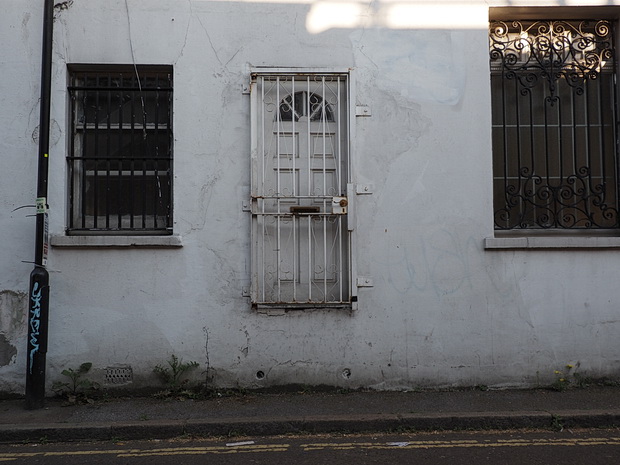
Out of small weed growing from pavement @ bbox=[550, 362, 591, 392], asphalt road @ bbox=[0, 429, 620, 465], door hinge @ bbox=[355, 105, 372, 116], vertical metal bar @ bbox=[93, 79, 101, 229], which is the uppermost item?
door hinge @ bbox=[355, 105, 372, 116]

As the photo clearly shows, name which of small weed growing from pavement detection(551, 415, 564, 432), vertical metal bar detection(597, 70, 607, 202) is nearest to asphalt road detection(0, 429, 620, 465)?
small weed growing from pavement detection(551, 415, 564, 432)

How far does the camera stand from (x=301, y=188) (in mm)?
6672

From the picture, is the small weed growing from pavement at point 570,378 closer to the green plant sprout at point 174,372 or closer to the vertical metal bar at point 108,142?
the green plant sprout at point 174,372

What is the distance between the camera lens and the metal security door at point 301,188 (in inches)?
258

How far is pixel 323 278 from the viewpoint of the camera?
662cm

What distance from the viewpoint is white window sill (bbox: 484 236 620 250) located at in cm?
656

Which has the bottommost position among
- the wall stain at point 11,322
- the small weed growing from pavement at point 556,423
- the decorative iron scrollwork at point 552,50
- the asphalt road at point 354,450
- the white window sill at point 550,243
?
the asphalt road at point 354,450

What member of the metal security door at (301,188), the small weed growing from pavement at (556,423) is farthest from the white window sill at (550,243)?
the small weed growing from pavement at (556,423)

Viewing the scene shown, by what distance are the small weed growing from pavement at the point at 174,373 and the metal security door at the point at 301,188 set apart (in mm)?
1122

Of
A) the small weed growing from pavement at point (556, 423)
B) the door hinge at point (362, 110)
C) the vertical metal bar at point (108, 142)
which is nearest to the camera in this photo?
the small weed growing from pavement at point (556, 423)

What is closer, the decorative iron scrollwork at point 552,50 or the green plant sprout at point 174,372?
the green plant sprout at point 174,372

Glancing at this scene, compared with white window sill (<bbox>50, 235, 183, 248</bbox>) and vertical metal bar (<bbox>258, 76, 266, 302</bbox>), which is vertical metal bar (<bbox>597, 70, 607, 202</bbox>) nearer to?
vertical metal bar (<bbox>258, 76, 266, 302</bbox>)

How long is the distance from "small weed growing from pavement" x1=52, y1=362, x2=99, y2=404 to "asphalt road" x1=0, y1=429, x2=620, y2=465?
42.2 inches

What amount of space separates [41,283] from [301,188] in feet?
9.50
